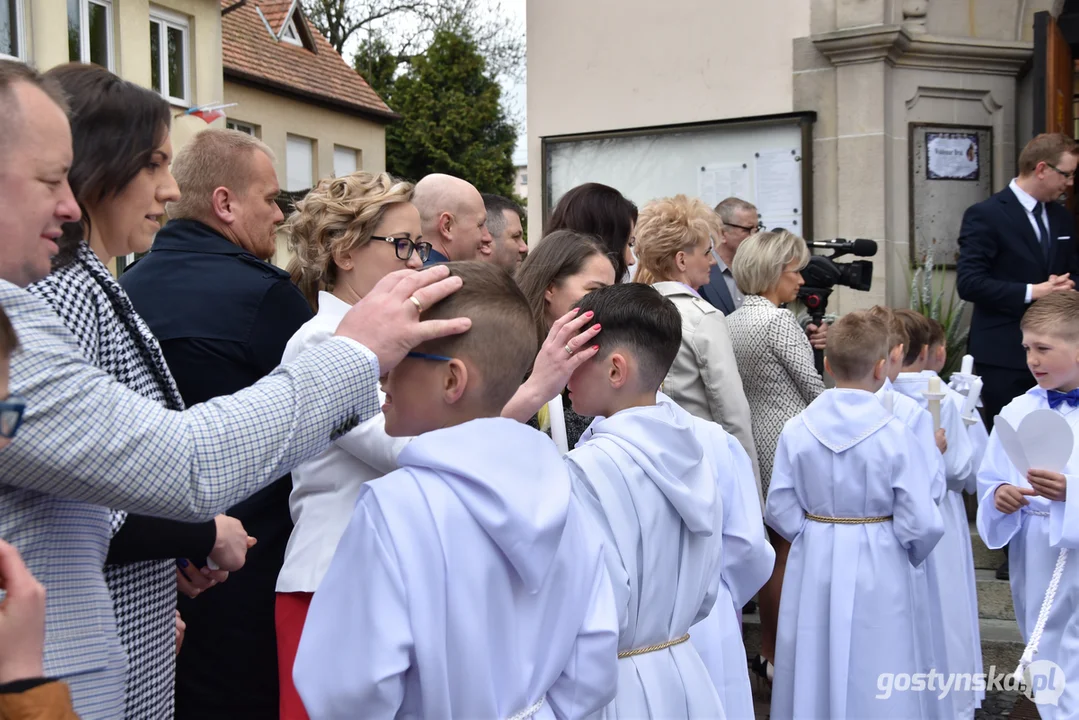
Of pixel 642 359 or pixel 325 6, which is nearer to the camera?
pixel 642 359

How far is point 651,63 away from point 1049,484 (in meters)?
5.86

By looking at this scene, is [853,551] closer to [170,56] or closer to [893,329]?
[893,329]

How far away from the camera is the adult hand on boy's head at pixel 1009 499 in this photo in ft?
14.5

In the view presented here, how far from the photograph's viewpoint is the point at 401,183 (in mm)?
3262

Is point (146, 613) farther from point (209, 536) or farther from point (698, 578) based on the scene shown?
point (698, 578)

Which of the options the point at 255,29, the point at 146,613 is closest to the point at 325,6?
the point at 255,29

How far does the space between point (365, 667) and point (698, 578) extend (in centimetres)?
120

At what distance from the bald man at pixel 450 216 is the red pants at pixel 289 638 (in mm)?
1922

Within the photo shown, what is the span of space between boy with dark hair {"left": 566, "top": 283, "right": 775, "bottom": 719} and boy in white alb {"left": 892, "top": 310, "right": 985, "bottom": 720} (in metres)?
2.48

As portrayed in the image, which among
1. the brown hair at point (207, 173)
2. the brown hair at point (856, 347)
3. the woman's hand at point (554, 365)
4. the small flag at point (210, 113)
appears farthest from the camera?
the small flag at point (210, 113)

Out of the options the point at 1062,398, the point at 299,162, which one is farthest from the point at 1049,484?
the point at 299,162

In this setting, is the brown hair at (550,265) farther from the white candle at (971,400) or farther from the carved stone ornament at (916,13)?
the carved stone ornament at (916,13)

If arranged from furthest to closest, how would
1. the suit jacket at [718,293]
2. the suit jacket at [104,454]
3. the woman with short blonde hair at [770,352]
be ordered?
the suit jacket at [718,293], the woman with short blonde hair at [770,352], the suit jacket at [104,454]

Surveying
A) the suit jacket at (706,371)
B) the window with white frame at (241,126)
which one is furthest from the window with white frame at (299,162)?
the suit jacket at (706,371)
